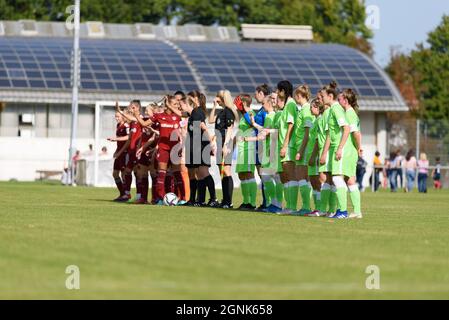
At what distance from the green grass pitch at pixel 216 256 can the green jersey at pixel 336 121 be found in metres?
1.30

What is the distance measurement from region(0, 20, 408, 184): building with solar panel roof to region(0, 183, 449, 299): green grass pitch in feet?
131

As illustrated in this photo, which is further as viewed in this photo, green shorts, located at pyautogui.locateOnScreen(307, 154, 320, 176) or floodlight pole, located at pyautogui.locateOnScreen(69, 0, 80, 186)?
floodlight pole, located at pyautogui.locateOnScreen(69, 0, 80, 186)

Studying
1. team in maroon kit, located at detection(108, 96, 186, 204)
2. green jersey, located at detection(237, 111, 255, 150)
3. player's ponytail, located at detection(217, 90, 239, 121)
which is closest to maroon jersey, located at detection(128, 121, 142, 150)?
team in maroon kit, located at detection(108, 96, 186, 204)

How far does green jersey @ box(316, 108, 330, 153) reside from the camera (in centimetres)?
2112

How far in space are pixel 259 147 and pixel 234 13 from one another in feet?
232

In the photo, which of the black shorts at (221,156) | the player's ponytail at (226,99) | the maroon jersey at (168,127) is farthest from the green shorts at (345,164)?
the maroon jersey at (168,127)

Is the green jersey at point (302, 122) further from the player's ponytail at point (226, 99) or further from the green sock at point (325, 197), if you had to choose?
the player's ponytail at point (226, 99)

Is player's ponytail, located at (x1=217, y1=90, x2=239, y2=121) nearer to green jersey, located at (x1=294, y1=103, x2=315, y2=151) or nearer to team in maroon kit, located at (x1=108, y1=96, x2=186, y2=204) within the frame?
team in maroon kit, located at (x1=108, y1=96, x2=186, y2=204)

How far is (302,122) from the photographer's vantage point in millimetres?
22031

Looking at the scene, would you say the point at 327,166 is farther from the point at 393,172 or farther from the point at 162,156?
the point at 393,172

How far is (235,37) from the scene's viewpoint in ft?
243

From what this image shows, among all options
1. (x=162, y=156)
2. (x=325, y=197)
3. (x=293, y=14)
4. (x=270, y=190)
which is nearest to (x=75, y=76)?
(x=162, y=156)

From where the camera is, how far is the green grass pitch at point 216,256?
1031 centimetres
